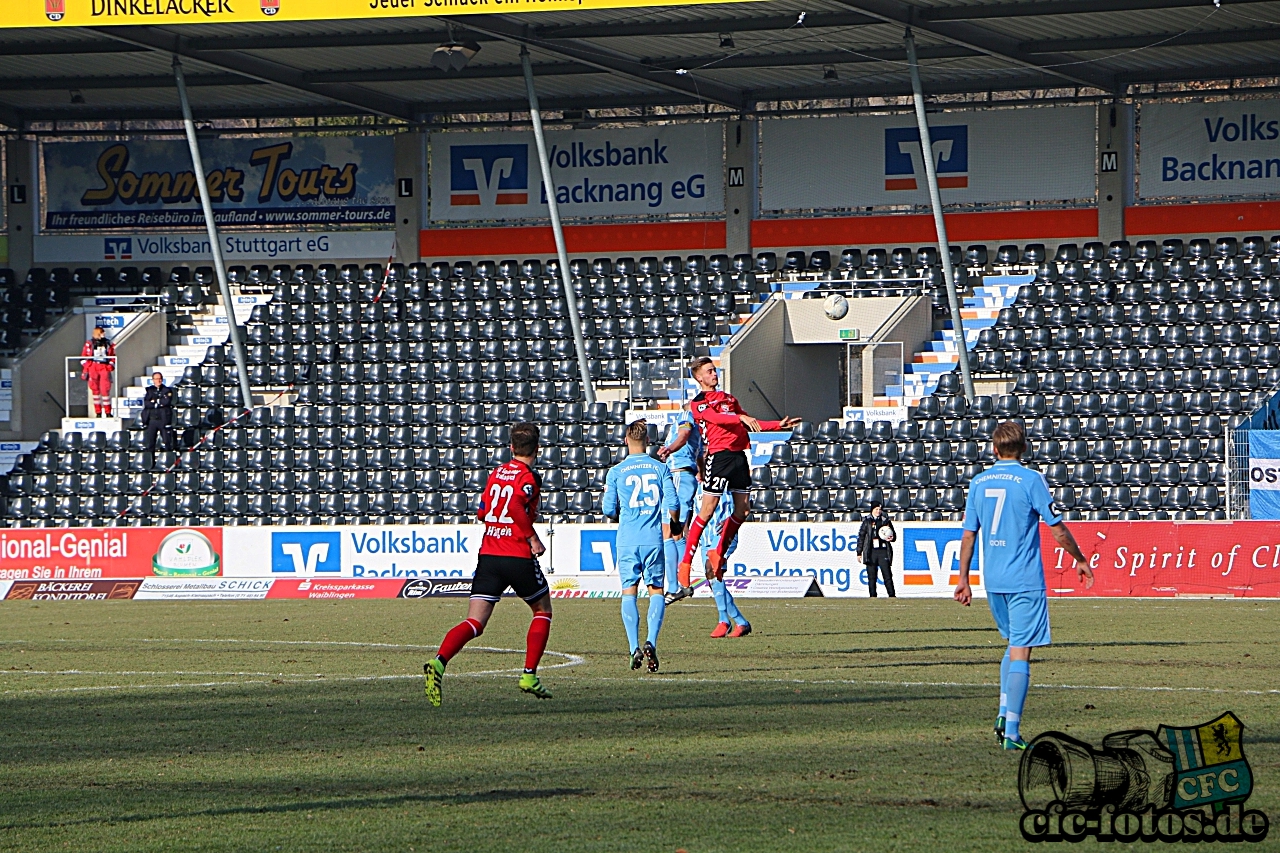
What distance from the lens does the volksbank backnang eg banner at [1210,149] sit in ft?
127

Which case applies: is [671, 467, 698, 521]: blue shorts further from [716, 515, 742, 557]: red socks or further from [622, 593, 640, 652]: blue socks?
[622, 593, 640, 652]: blue socks

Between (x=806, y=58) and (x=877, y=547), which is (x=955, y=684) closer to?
(x=877, y=547)

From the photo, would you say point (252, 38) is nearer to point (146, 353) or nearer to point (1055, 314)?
point (146, 353)

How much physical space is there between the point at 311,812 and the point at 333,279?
35.3 metres

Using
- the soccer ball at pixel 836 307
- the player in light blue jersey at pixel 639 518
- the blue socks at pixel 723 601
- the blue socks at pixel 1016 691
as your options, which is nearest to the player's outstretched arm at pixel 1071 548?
the blue socks at pixel 1016 691

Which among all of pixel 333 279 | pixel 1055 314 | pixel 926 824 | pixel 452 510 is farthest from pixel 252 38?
pixel 926 824

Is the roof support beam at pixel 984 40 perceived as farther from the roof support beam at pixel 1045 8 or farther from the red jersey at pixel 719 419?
the red jersey at pixel 719 419

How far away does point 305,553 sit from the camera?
32.2 metres

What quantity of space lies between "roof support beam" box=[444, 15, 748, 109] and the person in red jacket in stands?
12682 mm

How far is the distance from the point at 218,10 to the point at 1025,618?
25.5 m

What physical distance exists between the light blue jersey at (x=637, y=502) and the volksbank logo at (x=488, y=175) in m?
30.5

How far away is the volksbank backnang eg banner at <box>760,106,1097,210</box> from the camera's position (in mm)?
40469

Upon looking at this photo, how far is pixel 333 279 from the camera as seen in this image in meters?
42.6

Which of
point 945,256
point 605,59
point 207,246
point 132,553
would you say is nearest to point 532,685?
point 132,553
